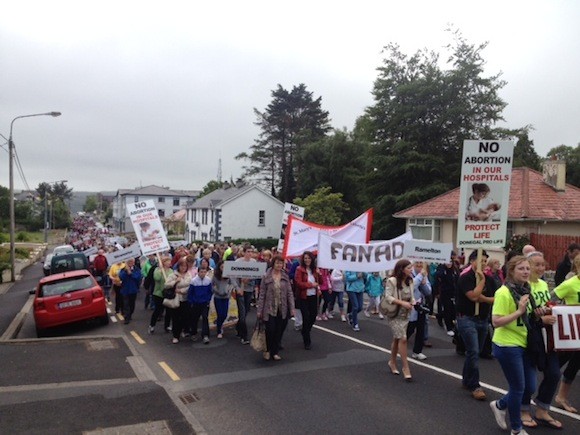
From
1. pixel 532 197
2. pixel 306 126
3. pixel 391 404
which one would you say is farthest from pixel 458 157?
pixel 391 404

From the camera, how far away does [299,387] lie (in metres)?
7.15

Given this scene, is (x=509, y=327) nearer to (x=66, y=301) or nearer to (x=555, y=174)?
(x=66, y=301)

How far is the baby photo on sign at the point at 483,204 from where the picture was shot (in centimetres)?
693

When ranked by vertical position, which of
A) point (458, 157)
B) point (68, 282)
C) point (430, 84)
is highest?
point (430, 84)

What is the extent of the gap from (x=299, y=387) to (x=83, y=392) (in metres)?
2.83

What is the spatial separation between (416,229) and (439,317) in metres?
20.2

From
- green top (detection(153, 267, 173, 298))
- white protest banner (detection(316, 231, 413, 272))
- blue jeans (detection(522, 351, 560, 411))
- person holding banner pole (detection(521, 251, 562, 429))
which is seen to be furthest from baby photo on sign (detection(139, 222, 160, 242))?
blue jeans (detection(522, 351, 560, 411))

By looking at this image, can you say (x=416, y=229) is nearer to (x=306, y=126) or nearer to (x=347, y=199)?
(x=347, y=199)

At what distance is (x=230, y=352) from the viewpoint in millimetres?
9406

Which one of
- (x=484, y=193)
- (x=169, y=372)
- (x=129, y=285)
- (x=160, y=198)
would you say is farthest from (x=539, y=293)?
(x=160, y=198)

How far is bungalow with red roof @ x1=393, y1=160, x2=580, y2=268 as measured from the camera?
23938 mm

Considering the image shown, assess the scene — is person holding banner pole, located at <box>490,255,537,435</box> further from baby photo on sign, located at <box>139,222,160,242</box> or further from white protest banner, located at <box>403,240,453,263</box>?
baby photo on sign, located at <box>139,222,160,242</box>

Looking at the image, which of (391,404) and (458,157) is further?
(458,157)

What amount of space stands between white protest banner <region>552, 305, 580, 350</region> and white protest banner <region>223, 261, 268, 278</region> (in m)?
5.63
